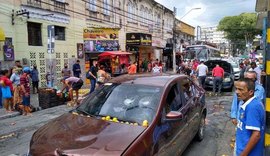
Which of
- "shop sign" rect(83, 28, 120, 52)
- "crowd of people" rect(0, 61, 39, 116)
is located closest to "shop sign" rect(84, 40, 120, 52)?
"shop sign" rect(83, 28, 120, 52)

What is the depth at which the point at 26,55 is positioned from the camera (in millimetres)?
15789

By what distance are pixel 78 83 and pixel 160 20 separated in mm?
30166

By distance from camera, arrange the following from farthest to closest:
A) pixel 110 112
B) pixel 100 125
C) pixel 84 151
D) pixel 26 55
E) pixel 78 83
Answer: pixel 26 55 < pixel 78 83 < pixel 110 112 < pixel 100 125 < pixel 84 151

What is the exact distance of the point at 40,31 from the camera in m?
17.0

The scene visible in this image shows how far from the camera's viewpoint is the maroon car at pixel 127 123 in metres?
3.27

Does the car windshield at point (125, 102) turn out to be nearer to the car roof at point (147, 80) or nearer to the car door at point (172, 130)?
the car roof at point (147, 80)

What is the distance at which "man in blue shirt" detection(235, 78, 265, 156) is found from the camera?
9.99 feet

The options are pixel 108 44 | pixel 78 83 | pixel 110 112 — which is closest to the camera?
pixel 110 112

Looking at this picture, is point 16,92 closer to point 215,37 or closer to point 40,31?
point 40,31

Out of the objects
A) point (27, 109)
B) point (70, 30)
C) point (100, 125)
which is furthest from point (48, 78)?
point (100, 125)

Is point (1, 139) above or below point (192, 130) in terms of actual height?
below

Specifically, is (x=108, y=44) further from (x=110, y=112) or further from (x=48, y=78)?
(x=110, y=112)

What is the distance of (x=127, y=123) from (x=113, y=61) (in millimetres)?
18326

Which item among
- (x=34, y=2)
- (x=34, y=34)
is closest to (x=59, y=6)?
(x=34, y=2)
